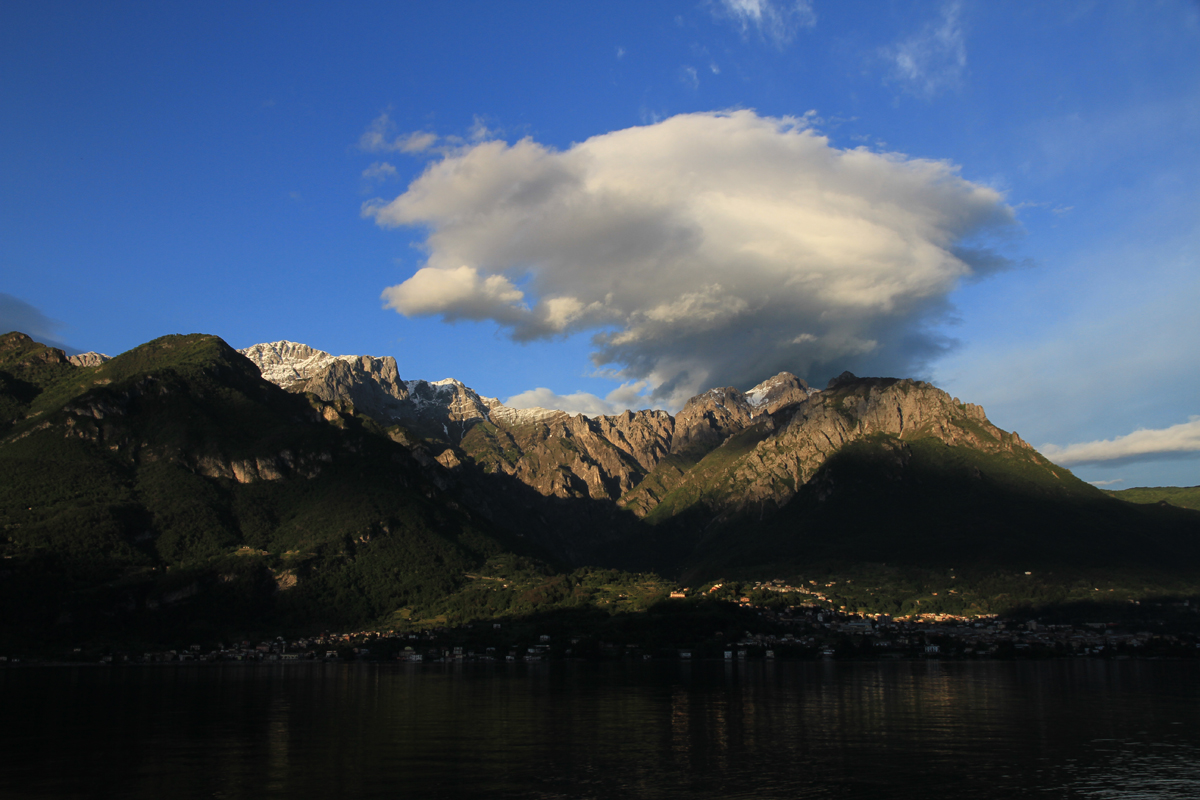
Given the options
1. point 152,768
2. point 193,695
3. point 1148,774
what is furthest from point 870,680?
point 152,768

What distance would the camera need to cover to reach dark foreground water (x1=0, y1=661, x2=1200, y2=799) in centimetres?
6353

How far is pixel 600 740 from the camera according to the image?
86.9 m

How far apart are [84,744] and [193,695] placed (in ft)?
187

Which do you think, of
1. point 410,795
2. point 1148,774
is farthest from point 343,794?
point 1148,774

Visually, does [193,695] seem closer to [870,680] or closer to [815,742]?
[815,742]

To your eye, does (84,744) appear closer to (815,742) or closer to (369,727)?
(369,727)

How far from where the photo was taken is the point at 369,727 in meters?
96.4

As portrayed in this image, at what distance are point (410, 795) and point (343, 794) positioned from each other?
4916mm

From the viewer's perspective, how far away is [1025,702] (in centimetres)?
12562

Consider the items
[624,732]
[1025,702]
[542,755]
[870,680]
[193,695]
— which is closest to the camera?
[542,755]

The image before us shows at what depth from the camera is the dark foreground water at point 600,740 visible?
63531mm

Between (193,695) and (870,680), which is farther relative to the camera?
(870,680)

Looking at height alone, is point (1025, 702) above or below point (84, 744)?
below

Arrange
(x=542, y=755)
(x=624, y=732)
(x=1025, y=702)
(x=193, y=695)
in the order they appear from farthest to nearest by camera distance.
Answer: (x=193, y=695) < (x=1025, y=702) < (x=624, y=732) < (x=542, y=755)
